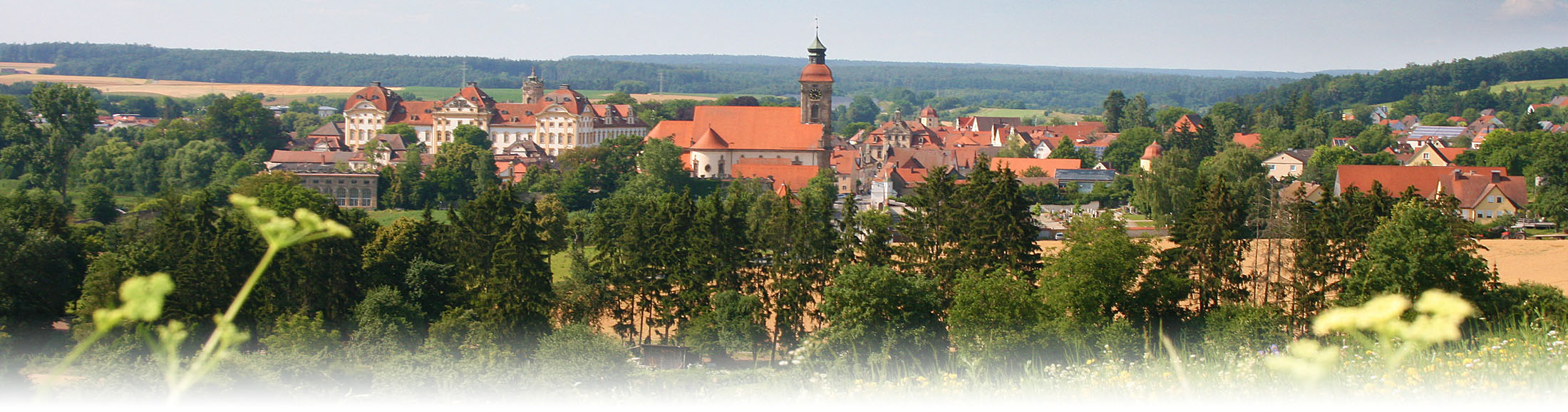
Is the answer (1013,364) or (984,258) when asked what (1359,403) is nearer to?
(1013,364)

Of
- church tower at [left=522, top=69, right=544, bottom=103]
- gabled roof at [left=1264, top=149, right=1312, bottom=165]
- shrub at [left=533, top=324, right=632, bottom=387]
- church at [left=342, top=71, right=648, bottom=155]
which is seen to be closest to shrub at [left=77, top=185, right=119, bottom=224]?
church at [left=342, top=71, right=648, bottom=155]

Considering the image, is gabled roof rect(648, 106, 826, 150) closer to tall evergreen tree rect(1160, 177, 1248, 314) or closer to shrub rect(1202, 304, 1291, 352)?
tall evergreen tree rect(1160, 177, 1248, 314)

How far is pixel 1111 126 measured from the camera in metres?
97.9

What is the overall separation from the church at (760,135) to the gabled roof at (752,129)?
33mm

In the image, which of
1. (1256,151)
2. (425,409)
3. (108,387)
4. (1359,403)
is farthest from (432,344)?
(1256,151)

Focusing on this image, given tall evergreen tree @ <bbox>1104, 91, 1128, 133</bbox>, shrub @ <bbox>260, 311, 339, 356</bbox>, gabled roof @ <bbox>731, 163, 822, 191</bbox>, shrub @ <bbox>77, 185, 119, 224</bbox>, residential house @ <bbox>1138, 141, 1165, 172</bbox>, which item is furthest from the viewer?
tall evergreen tree @ <bbox>1104, 91, 1128, 133</bbox>

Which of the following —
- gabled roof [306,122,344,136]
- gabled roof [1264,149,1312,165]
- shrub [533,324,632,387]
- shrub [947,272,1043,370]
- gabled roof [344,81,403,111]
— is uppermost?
gabled roof [344,81,403,111]

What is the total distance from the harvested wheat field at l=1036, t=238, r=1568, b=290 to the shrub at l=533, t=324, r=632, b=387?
13229mm

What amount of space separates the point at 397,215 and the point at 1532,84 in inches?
4982

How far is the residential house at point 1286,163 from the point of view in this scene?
61156mm

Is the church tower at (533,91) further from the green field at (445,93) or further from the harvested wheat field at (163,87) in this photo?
the green field at (445,93)

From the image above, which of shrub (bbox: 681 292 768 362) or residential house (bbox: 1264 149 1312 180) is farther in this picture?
residential house (bbox: 1264 149 1312 180)

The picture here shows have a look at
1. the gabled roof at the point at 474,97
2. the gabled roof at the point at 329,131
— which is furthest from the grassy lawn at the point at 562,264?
the gabled roof at the point at 329,131

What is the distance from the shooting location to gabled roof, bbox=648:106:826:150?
60219mm
